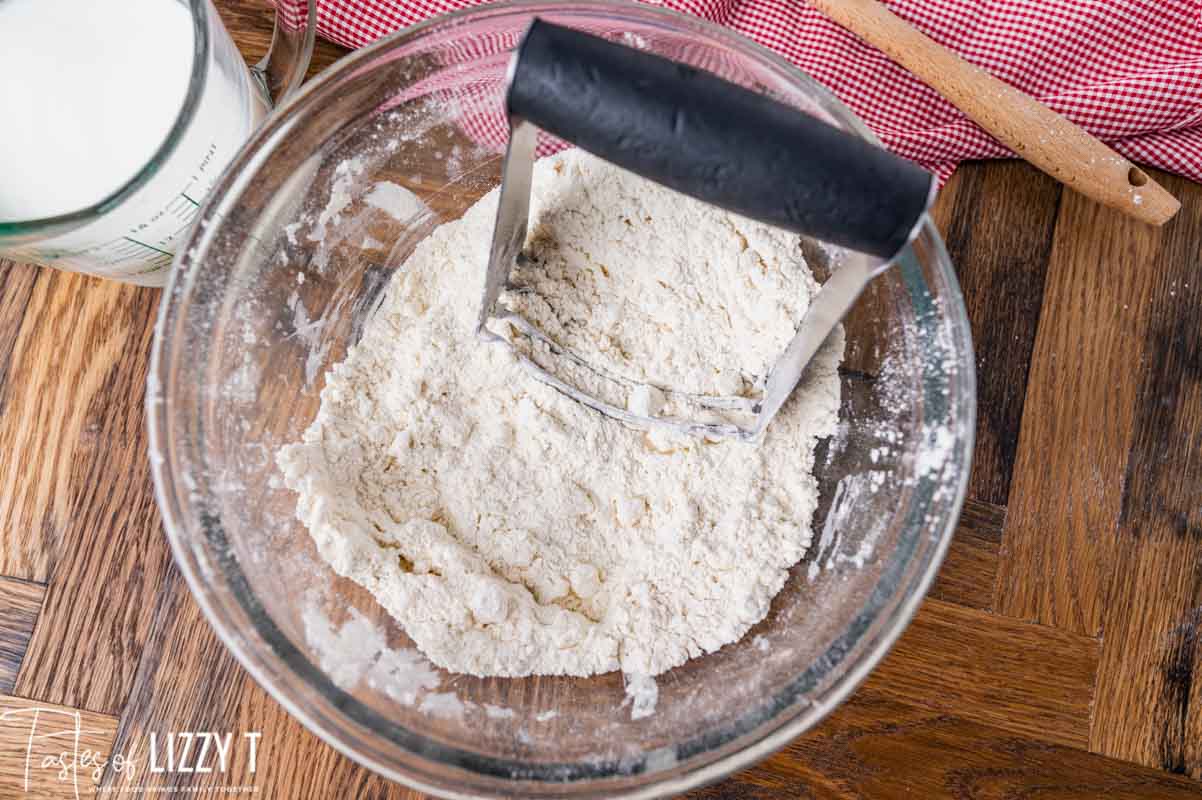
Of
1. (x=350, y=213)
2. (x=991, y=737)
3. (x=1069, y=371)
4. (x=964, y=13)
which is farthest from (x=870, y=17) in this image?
(x=991, y=737)

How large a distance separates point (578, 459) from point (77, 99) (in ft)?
1.42

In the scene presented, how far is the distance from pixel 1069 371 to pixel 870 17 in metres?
0.36

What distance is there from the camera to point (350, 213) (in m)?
0.71

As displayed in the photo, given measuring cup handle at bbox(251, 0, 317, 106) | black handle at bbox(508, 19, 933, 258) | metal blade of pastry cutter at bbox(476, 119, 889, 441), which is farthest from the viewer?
measuring cup handle at bbox(251, 0, 317, 106)

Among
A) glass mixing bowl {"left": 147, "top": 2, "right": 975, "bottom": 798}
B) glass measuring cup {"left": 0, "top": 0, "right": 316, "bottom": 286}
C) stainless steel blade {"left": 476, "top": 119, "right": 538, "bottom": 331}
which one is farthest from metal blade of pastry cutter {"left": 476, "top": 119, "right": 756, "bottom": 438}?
glass measuring cup {"left": 0, "top": 0, "right": 316, "bottom": 286}

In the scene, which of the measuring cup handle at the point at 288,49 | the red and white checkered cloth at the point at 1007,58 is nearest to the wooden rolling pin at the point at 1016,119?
the red and white checkered cloth at the point at 1007,58

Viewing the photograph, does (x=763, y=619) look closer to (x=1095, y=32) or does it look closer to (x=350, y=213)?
(x=350, y=213)

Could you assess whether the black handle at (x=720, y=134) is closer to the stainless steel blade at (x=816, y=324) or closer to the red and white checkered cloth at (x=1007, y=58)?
the stainless steel blade at (x=816, y=324)

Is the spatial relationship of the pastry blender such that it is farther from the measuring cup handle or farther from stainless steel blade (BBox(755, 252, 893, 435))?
the measuring cup handle

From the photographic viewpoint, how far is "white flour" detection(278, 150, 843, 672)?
2.08 feet

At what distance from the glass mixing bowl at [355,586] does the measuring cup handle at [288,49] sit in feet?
0.36

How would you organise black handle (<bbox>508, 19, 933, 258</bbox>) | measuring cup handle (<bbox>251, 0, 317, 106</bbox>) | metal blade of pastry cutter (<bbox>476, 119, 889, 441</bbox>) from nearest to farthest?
black handle (<bbox>508, 19, 933, 258</bbox>) → metal blade of pastry cutter (<bbox>476, 119, 889, 441</bbox>) → measuring cup handle (<bbox>251, 0, 317, 106</bbox>)

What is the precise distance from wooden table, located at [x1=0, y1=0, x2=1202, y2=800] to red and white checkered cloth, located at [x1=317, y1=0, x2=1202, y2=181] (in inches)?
2.6

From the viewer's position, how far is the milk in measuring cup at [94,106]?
2.01 ft
